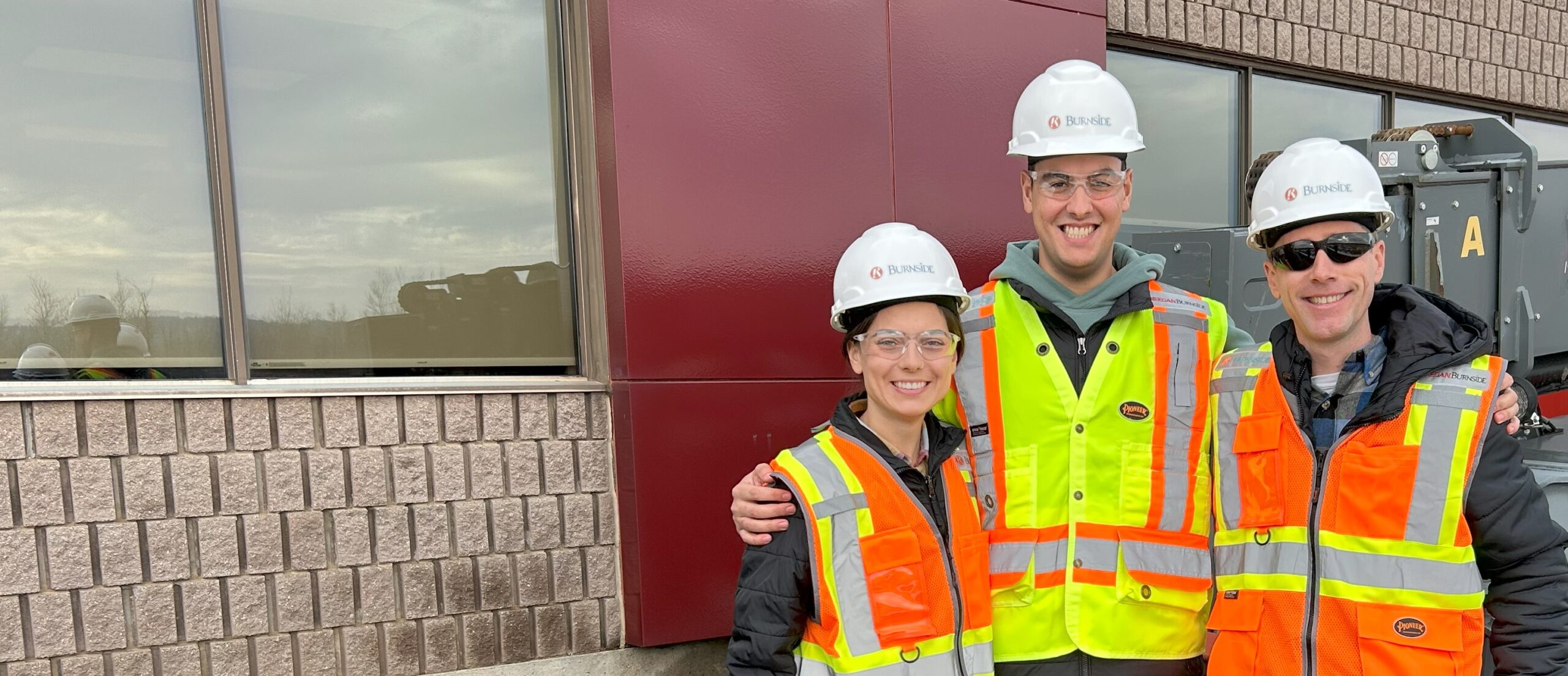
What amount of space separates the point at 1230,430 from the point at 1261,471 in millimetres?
→ 156

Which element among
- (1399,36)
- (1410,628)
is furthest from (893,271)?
(1399,36)

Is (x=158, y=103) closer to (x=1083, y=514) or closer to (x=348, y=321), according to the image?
(x=348, y=321)

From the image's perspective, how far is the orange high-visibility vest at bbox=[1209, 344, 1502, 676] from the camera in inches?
79.3

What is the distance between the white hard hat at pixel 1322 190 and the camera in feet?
7.19

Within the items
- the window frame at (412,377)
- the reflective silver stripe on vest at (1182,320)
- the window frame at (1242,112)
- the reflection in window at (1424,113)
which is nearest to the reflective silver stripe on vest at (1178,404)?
the reflective silver stripe on vest at (1182,320)

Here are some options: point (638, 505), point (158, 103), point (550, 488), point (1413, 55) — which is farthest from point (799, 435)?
point (1413, 55)

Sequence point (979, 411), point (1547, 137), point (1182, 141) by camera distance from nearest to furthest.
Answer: point (979, 411) < point (1182, 141) < point (1547, 137)

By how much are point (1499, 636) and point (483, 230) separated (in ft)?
12.8

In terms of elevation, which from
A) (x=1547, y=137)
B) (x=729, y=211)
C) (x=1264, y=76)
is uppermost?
(x=1264, y=76)

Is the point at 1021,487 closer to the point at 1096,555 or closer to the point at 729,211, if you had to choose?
the point at 1096,555

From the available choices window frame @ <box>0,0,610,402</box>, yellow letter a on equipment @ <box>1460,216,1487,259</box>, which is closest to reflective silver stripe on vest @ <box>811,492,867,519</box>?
window frame @ <box>0,0,610,402</box>

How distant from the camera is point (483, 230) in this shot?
4496 millimetres

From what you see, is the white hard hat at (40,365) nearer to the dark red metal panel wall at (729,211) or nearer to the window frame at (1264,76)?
the dark red metal panel wall at (729,211)

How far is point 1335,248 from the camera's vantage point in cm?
218
